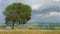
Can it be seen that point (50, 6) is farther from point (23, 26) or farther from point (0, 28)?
point (0, 28)

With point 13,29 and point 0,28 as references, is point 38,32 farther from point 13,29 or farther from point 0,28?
point 0,28

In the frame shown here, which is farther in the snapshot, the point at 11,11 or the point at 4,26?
the point at 11,11

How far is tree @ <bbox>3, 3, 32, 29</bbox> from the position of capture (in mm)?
7363

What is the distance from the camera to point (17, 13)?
762 centimetres

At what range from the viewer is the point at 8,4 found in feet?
23.8

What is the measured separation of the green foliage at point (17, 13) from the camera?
7368 millimetres

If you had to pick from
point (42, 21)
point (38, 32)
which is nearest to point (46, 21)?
point (42, 21)

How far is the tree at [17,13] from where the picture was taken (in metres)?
7.36

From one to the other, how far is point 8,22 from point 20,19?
2.29 ft

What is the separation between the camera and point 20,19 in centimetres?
775

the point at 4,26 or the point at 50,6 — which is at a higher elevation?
the point at 50,6

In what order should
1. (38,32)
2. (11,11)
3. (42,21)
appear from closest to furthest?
(38,32), (42,21), (11,11)

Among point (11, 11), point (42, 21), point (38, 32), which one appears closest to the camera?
point (38, 32)

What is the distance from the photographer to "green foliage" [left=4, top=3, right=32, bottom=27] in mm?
7368
